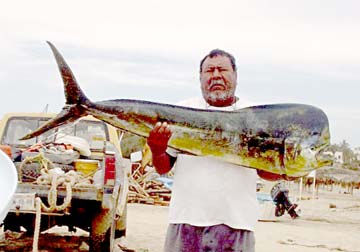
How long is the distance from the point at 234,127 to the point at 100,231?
3.63 metres

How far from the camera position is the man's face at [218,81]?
3.37 meters

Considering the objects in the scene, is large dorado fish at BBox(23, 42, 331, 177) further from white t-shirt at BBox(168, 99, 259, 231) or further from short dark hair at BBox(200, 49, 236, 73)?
short dark hair at BBox(200, 49, 236, 73)

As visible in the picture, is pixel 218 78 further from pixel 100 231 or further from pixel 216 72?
pixel 100 231

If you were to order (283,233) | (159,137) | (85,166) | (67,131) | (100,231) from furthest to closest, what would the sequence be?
(283,233) < (67,131) < (85,166) < (100,231) < (159,137)

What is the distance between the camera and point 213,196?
333 centimetres

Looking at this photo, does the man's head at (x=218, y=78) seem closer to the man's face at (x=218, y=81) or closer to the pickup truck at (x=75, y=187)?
the man's face at (x=218, y=81)

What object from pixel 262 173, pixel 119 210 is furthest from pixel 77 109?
pixel 119 210

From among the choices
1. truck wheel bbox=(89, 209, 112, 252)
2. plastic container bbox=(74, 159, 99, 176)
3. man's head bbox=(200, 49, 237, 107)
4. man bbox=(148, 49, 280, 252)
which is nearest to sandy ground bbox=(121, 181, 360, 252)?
plastic container bbox=(74, 159, 99, 176)

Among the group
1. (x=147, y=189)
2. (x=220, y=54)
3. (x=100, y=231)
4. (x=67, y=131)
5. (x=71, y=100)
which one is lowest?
(x=100, y=231)

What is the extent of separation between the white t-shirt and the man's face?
31 centimetres

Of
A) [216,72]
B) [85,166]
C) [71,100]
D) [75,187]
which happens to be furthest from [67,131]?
[216,72]

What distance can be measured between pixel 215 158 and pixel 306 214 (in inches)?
659

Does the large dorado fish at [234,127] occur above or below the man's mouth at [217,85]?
below

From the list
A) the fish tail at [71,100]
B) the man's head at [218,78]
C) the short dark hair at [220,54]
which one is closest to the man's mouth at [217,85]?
the man's head at [218,78]
